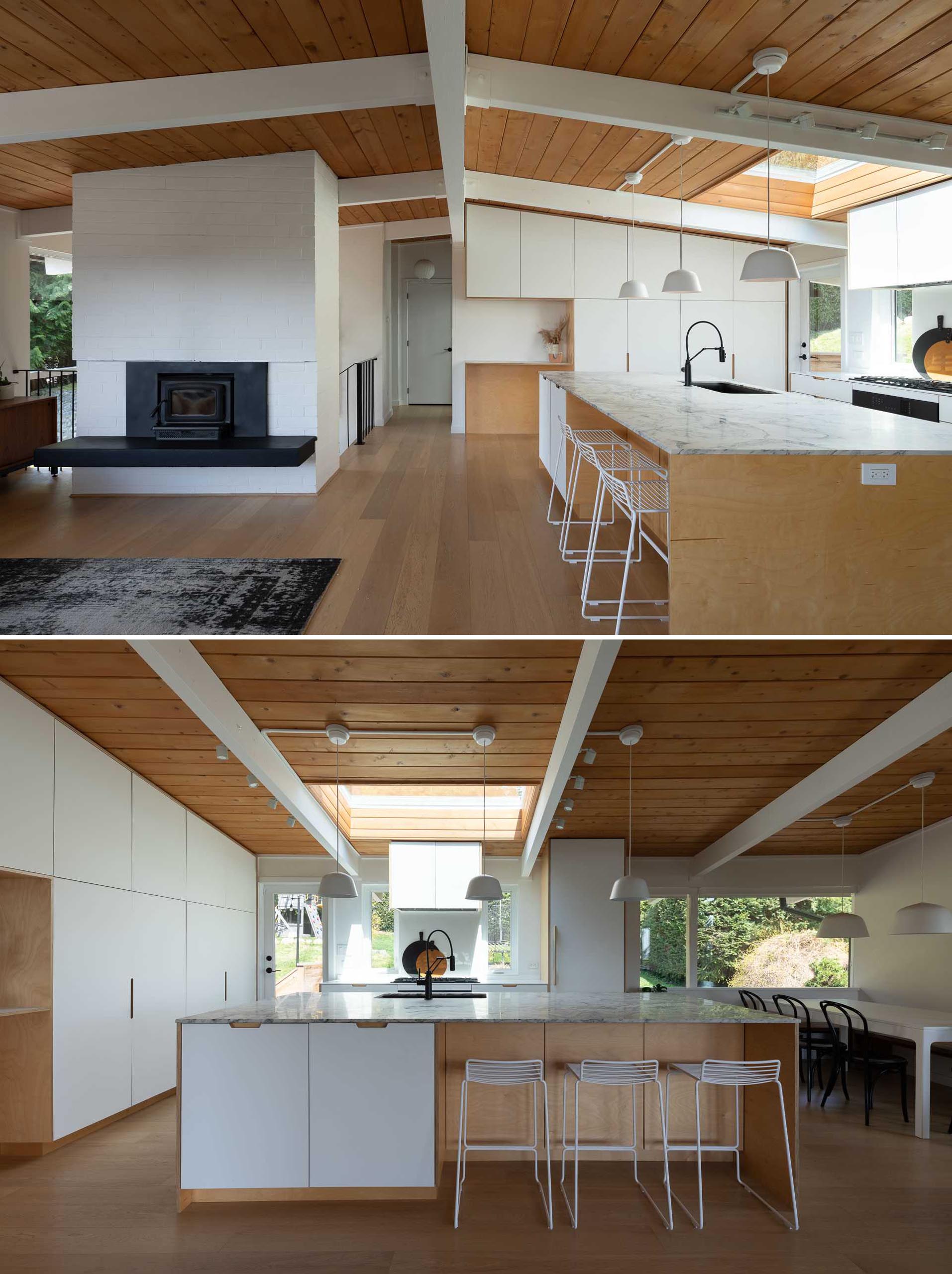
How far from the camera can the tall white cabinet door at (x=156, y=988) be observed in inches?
276

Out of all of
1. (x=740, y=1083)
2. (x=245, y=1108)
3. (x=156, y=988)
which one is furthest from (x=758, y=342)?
(x=245, y=1108)

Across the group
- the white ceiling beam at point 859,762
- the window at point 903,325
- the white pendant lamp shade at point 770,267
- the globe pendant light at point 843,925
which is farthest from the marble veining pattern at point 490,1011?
the window at point 903,325

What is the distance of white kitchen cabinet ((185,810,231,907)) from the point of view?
27.5ft

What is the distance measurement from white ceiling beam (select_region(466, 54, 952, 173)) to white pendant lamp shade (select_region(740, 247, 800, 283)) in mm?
759

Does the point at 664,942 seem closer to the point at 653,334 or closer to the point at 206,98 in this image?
the point at 653,334

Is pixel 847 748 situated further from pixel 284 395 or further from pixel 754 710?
pixel 284 395

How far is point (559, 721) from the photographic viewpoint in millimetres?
5863

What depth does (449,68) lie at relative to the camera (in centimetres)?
470

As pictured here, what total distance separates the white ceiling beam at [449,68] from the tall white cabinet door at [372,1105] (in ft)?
13.4

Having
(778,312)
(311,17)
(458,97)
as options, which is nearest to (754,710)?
(458,97)

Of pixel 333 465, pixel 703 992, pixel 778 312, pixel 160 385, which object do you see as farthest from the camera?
pixel 778 312

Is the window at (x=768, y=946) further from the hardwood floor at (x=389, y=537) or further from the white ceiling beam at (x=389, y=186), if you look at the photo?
the white ceiling beam at (x=389, y=186)

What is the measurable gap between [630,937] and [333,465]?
4.87m

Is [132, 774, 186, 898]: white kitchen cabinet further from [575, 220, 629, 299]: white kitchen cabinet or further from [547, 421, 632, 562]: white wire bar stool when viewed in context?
[575, 220, 629, 299]: white kitchen cabinet
